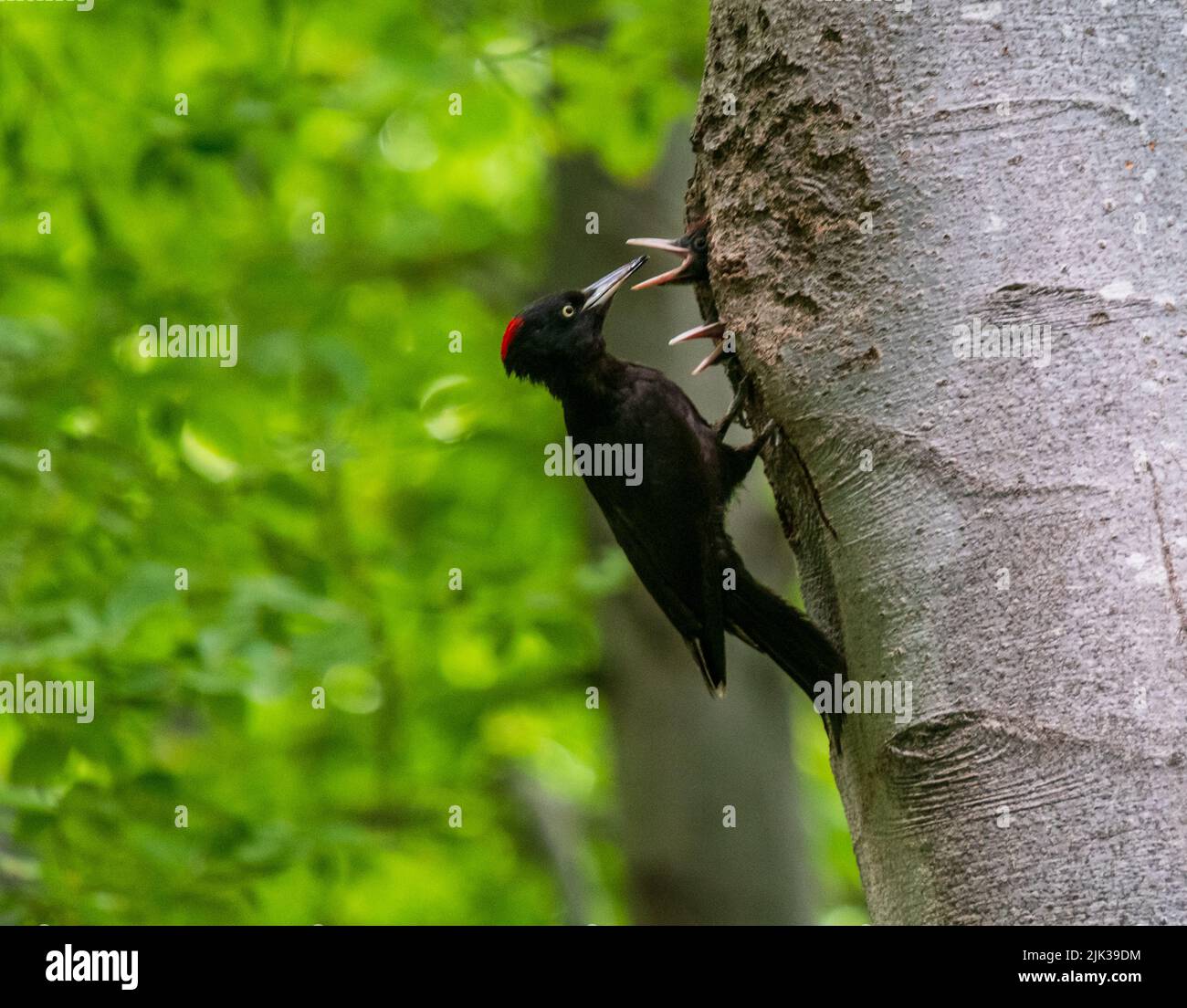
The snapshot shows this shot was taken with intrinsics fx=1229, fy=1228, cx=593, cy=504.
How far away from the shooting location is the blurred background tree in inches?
144

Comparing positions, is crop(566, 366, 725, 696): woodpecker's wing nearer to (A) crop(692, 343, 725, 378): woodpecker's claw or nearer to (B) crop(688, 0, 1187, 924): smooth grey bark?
(A) crop(692, 343, 725, 378): woodpecker's claw

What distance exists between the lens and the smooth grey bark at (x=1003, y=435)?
1.71 meters

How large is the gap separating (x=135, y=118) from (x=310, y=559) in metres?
1.71

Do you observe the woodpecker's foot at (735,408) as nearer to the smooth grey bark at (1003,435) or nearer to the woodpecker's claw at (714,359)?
the woodpecker's claw at (714,359)

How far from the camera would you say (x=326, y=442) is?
16.9ft

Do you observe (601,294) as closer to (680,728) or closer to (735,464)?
(735,464)

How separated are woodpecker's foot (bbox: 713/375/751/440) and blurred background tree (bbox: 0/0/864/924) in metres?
1.35

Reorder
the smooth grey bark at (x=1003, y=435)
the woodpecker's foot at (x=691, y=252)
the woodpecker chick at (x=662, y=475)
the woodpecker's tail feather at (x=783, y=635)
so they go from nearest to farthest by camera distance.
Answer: the smooth grey bark at (x=1003, y=435), the woodpecker's tail feather at (x=783, y=635), the woodpecker's foot at (x=691, y=252), the woodpecker chick at (x=662, y=475)

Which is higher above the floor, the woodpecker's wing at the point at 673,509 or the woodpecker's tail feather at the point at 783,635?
the woodpecker's wing at the point at 673,509

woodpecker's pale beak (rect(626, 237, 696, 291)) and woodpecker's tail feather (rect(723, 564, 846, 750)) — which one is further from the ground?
woodpecker's pale beak (rect(626, 237, 696, 291))

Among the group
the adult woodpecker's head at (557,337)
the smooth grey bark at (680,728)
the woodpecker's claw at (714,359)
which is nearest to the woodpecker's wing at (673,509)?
the adult woodpecker's head at (557,337)

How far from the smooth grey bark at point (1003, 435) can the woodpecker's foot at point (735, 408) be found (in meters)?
0.47

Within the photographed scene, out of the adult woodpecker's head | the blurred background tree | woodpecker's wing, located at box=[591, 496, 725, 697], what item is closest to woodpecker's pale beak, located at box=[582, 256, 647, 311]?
the adult woodpecker's head
